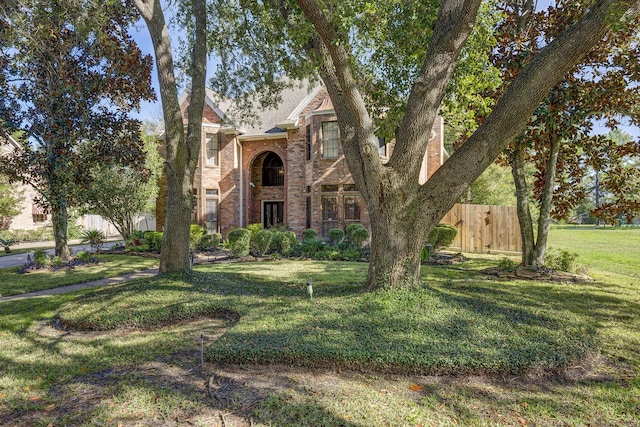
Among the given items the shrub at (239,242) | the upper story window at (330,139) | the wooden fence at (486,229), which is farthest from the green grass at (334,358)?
the upper story window at (330,139)

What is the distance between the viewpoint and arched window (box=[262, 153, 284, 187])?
18.8 metres

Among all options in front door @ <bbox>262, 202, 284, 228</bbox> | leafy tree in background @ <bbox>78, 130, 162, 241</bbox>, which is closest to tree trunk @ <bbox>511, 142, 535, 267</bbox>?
front door @ <bbox>262, 202, 284, 228</bbox>


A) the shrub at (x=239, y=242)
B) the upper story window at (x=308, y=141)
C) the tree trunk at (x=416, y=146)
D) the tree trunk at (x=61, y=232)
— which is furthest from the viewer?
the upper story window at (x=308, y=141)

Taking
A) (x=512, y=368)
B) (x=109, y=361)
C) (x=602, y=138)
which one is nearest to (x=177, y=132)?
(x=109, y=361)

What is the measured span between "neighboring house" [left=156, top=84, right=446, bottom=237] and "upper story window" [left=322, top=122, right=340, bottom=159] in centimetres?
4

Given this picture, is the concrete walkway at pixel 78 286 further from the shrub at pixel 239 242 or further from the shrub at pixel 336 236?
the shrub at pixel 336 236

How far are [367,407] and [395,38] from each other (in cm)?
551

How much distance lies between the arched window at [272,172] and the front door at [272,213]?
106 centimetres

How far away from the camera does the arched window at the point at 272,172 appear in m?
18.8

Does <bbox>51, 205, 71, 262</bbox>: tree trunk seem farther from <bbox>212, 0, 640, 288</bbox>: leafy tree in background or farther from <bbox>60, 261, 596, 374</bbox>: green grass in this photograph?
<bbox>212, 0, 640, 288</bbox>: leafy tree in background

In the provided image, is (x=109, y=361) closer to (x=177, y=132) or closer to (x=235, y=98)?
(x=177, y=132)

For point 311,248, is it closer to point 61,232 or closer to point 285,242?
point 285,242

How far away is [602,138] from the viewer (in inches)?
329

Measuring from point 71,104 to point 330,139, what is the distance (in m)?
8.97
